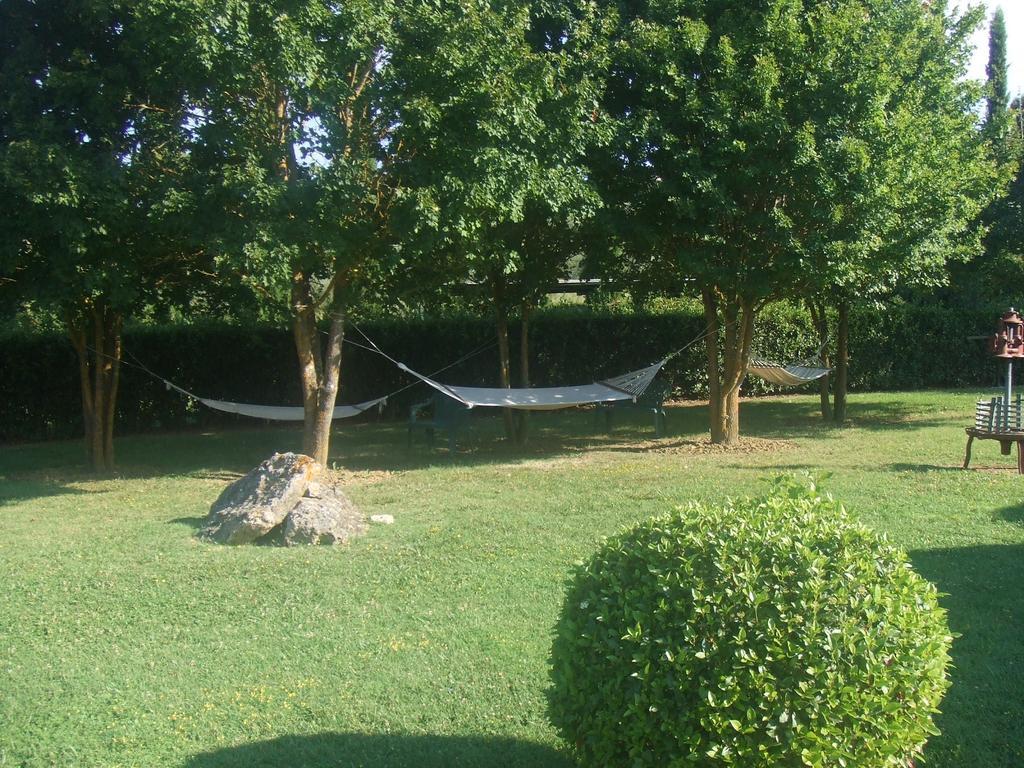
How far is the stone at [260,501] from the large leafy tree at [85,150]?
228cm

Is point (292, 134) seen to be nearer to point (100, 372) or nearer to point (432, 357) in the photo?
point (100, 372)

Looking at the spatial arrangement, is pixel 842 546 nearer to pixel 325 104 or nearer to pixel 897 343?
Result: pixel 325 104

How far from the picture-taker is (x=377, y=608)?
458 centimetres

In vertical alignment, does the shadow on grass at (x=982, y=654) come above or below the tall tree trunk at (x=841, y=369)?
below

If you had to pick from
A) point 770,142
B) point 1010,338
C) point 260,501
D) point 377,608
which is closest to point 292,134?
point 260,501

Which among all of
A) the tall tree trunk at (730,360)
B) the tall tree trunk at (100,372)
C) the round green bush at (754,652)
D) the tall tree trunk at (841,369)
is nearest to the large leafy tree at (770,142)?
the tall tree trunk at (730,360)

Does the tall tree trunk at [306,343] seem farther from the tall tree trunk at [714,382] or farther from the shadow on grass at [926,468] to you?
the shadow on grass at [926,468]

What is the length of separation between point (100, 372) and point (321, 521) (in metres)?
4.80

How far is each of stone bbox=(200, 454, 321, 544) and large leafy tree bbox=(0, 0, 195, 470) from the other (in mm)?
2283

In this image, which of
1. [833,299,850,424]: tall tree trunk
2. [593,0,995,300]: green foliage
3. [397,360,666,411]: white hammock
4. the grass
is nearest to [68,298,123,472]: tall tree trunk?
the grass

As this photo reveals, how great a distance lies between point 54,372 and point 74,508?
5.42 metres

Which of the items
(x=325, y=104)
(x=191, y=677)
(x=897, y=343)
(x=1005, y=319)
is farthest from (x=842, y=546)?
(x=897, y=343)

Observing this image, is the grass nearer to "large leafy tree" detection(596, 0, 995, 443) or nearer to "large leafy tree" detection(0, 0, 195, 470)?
"large leafy tree" detection(0, 0, 195, 470)

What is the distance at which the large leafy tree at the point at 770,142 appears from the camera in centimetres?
880
